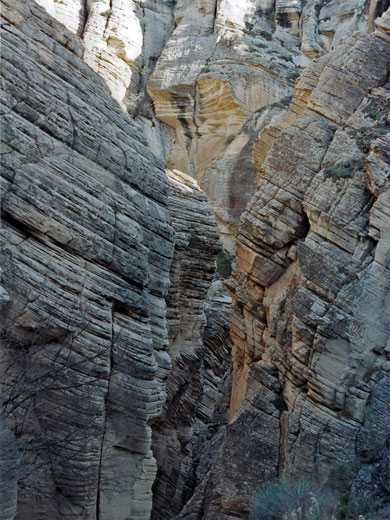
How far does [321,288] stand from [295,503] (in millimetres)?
5559

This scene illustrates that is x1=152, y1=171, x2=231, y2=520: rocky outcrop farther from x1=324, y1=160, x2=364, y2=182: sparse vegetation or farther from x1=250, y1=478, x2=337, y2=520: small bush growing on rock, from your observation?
x1=250, y1=478, x2=337, y2=520: small bush growing on rock

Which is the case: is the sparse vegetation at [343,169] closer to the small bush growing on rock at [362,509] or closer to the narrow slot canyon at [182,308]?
the narrow slot canyon at [182,308]

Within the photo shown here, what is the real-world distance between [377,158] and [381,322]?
4.30 meters

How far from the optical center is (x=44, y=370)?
12.9m

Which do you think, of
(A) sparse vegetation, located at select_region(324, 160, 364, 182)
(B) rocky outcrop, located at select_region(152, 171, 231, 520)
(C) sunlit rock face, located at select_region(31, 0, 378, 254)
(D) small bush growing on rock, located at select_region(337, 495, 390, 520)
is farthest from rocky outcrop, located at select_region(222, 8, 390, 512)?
(C) sunlit rock face, located at select_region(31, 0, 378, 254)

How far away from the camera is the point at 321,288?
1853cm

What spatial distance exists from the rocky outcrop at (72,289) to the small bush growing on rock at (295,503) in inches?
113

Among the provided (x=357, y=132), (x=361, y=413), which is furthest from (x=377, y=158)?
(x=361, y=413)

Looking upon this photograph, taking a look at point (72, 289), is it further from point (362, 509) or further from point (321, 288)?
point (362, 509)

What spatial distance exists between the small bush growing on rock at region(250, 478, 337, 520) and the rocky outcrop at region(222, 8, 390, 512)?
3.16 ft

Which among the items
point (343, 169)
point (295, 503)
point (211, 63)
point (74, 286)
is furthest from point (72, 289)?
point (211, 63)

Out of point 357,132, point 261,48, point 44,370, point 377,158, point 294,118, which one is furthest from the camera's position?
point 261,48

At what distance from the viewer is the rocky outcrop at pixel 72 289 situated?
41.7ft

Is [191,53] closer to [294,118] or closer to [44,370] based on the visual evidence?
[294,118]
